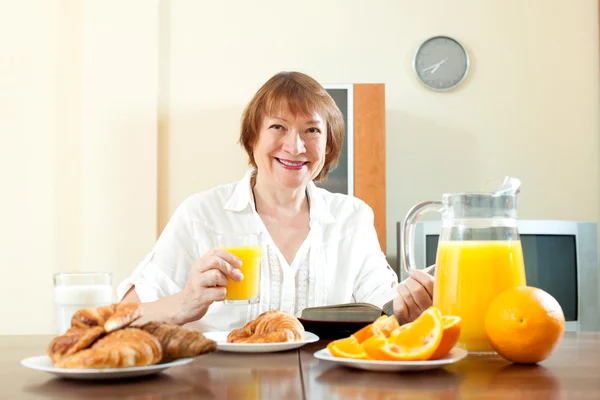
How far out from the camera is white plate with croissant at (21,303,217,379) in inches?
35.0

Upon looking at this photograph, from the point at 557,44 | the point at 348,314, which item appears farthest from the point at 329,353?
the point at 557,44

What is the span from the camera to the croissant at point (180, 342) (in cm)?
95

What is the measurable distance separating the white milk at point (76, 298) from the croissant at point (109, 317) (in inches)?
8.5

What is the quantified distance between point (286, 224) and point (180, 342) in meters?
1.31

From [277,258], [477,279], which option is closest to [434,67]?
[277,258]

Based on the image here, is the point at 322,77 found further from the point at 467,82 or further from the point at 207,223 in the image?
the point at 207,223

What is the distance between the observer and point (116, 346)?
89 centimetres

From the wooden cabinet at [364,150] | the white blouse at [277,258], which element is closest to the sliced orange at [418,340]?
the white blouse at [277,258]

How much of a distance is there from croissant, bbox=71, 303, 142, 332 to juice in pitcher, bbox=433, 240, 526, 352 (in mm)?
506

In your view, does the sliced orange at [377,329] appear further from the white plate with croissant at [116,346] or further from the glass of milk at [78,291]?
the glass of milk at [78,291]

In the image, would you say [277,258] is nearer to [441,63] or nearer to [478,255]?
[478,255]

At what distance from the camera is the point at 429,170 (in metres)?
4.02

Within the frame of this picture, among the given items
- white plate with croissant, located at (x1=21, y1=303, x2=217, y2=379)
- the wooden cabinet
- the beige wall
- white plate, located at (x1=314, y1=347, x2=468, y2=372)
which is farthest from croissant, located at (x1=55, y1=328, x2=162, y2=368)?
the beige wall

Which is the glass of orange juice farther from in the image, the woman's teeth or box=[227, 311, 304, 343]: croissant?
the woman's teeth
